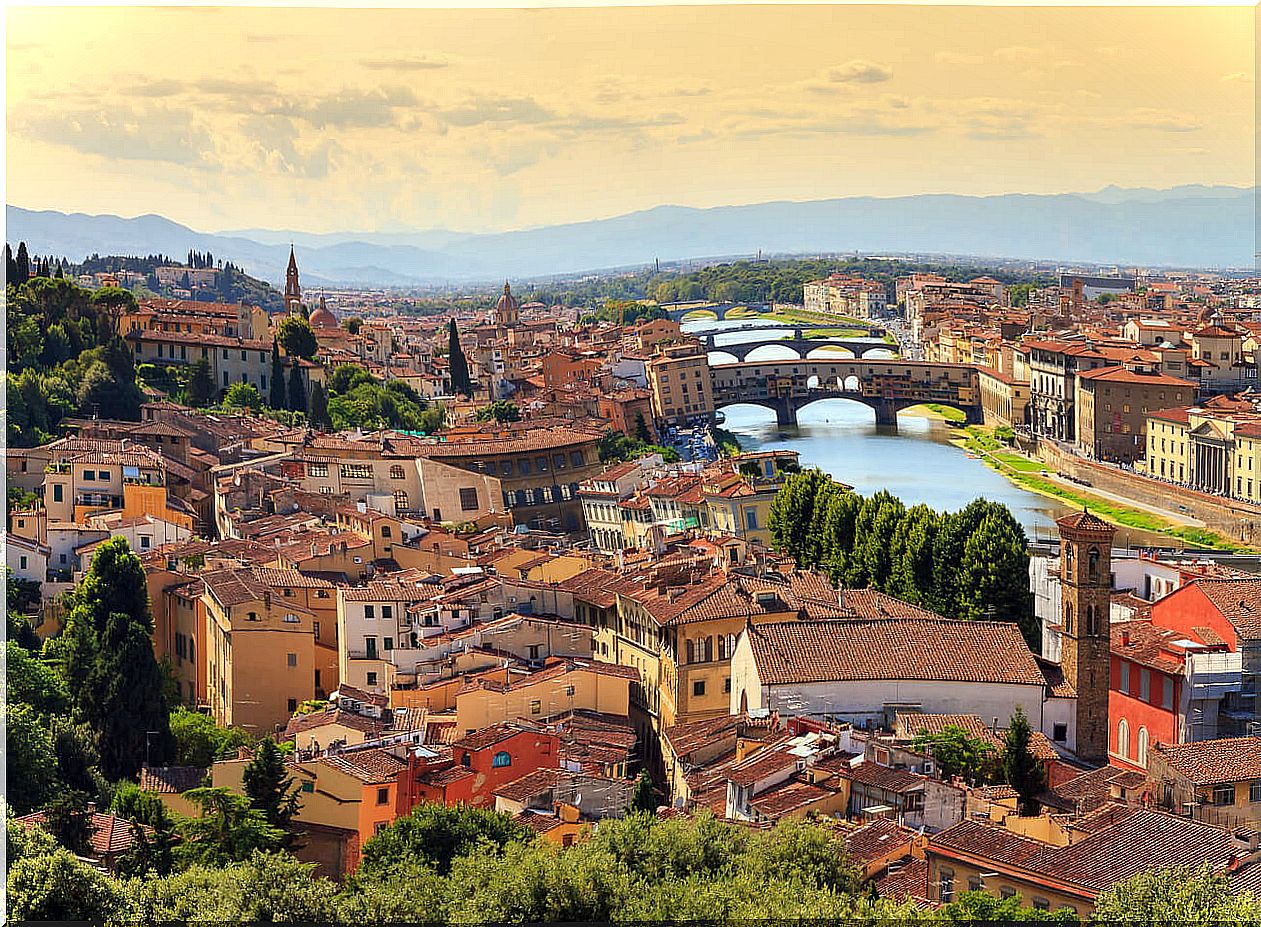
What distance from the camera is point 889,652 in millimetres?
5703

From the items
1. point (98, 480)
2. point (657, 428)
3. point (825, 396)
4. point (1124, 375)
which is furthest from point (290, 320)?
point (825, 396)

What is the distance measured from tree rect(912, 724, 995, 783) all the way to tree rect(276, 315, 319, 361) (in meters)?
8.55

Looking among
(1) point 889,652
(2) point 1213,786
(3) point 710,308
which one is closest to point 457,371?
(1) point 889,652

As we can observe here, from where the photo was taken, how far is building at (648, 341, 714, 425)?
56.7 ft

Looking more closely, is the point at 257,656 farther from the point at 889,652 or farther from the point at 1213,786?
the point at 1213,786

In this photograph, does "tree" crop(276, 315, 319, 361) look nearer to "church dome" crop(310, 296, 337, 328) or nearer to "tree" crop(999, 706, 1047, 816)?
"church dome" crop(310, 296, 337, 328)

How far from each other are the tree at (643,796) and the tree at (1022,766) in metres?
0.86

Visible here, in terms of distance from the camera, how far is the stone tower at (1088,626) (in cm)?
582

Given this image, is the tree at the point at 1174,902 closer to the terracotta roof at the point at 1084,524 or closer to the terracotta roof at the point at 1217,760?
the terracotta roof at the point at 1217,760

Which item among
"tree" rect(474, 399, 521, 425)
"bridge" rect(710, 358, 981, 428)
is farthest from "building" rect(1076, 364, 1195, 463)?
"tree" rect(474, 399, 521, 425)

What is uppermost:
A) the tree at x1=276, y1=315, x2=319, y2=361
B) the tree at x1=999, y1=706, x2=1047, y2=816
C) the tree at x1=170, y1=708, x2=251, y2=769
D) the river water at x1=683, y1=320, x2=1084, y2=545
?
the tree at x1=276, y1=315, x2=319, y2=361

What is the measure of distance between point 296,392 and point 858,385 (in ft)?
31.2

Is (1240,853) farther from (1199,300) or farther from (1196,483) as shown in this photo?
(1199,300)

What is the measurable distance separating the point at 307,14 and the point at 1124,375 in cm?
1234
